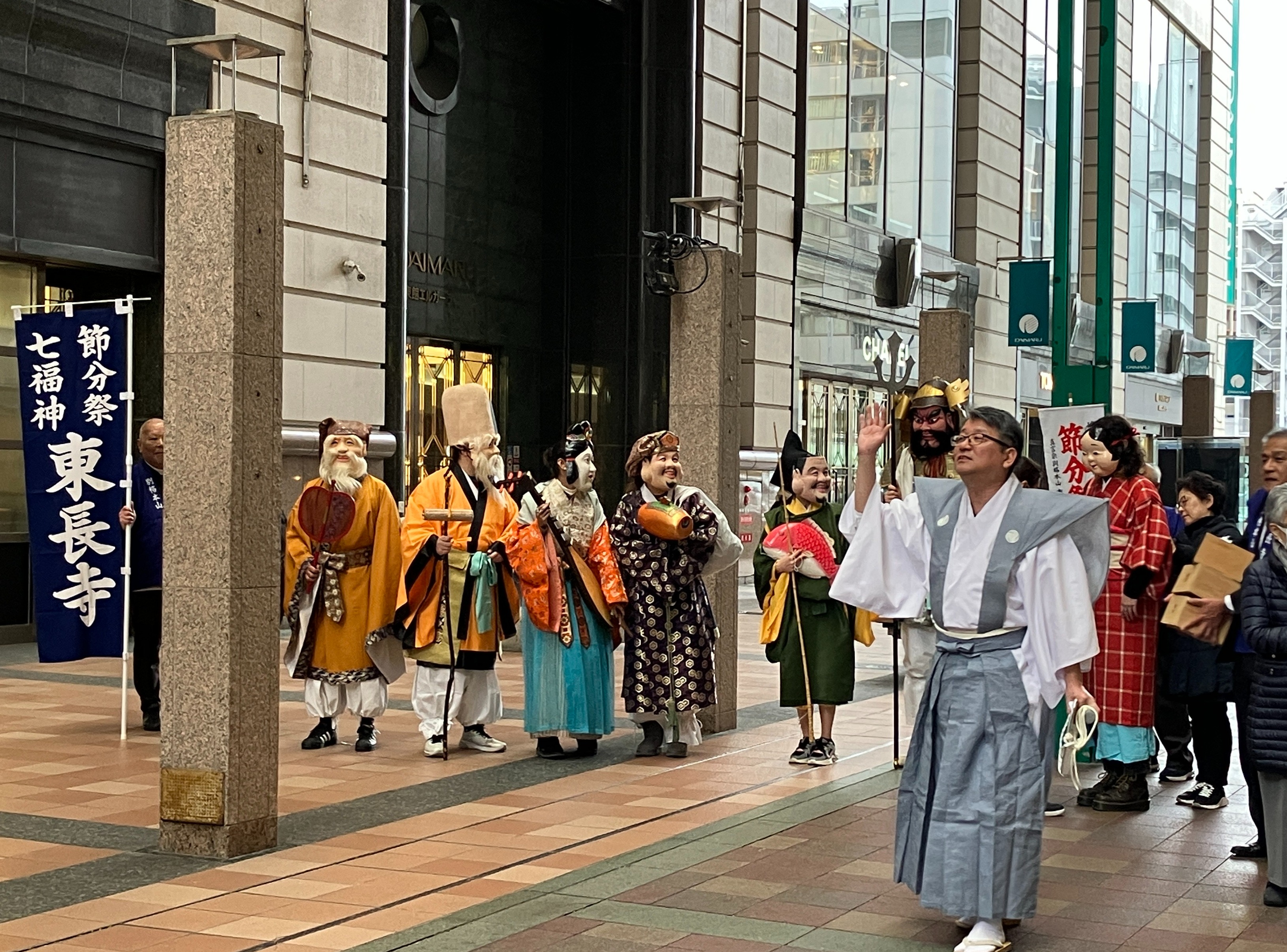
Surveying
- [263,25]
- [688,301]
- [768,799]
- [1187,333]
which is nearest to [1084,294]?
[1187,333]

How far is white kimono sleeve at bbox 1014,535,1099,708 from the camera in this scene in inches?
224

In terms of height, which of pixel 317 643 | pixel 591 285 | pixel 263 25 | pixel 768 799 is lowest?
pixel 768 799

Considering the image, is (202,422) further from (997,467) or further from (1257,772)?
(1257,772)

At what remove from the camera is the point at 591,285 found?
21109 millimetres

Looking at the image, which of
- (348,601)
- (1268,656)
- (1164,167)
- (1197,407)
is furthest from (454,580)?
(1164,167)

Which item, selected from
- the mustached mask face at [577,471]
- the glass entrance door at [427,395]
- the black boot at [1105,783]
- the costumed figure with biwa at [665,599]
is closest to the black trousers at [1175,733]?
the black boot at [1105,783]

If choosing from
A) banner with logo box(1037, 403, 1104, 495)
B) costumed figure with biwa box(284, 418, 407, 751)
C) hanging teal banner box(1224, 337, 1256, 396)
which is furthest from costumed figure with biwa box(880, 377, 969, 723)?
hanging teal banner box(1224, 337, 1256, 396)

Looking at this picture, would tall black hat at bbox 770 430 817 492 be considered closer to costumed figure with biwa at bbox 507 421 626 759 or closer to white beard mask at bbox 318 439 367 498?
costumed figure with biwa at bbox 507 421 626 759

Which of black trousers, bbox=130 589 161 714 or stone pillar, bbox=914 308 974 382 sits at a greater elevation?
stone pillar, bbox=914 308 974 382

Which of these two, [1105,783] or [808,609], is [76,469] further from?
[1105,783]

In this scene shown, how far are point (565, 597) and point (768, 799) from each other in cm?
172

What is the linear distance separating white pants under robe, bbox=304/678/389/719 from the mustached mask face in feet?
5.00

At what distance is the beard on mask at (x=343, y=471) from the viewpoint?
936cm

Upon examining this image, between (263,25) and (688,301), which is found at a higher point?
(263,25)
